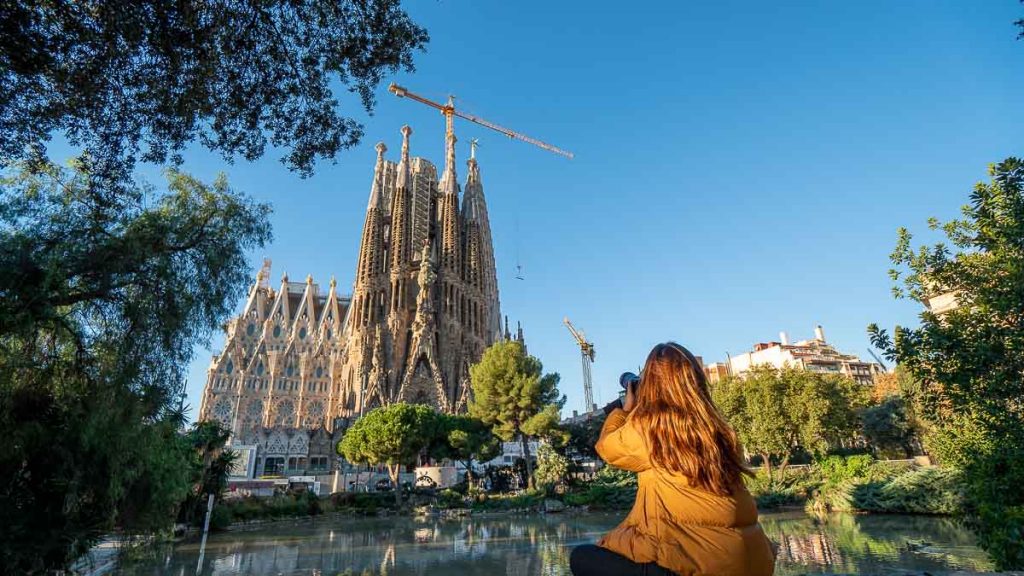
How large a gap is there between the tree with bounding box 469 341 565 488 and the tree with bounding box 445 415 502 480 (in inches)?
21.7

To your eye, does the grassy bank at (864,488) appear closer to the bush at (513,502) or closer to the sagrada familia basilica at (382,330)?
the bush at (513,502)

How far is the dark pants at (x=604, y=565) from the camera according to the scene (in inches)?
66.0

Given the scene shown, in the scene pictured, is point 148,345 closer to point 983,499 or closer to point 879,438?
point 983,499

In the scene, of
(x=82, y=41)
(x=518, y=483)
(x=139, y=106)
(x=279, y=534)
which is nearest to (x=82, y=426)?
(x=139, y=106)

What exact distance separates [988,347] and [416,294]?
156 feet

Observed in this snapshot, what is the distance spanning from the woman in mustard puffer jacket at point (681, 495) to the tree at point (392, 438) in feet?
84.7

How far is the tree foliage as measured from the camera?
22328 mm

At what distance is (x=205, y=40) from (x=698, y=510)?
715 cm

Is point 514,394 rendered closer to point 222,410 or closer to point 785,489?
point 785,489

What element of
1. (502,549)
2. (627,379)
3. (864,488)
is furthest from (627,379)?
(864,488)

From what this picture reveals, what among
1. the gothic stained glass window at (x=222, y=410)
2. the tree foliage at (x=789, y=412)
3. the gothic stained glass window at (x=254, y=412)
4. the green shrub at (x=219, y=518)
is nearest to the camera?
the green shrub at (x=219, y=518)

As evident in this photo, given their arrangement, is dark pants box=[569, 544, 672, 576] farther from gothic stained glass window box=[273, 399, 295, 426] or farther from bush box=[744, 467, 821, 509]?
gothic stained glass window box=[273, 399, 295, 426]

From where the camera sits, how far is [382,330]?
1880 inches

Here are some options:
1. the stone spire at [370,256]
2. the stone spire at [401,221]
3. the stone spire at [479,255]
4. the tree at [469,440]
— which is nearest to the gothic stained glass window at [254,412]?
the stone spire at [370,256]
